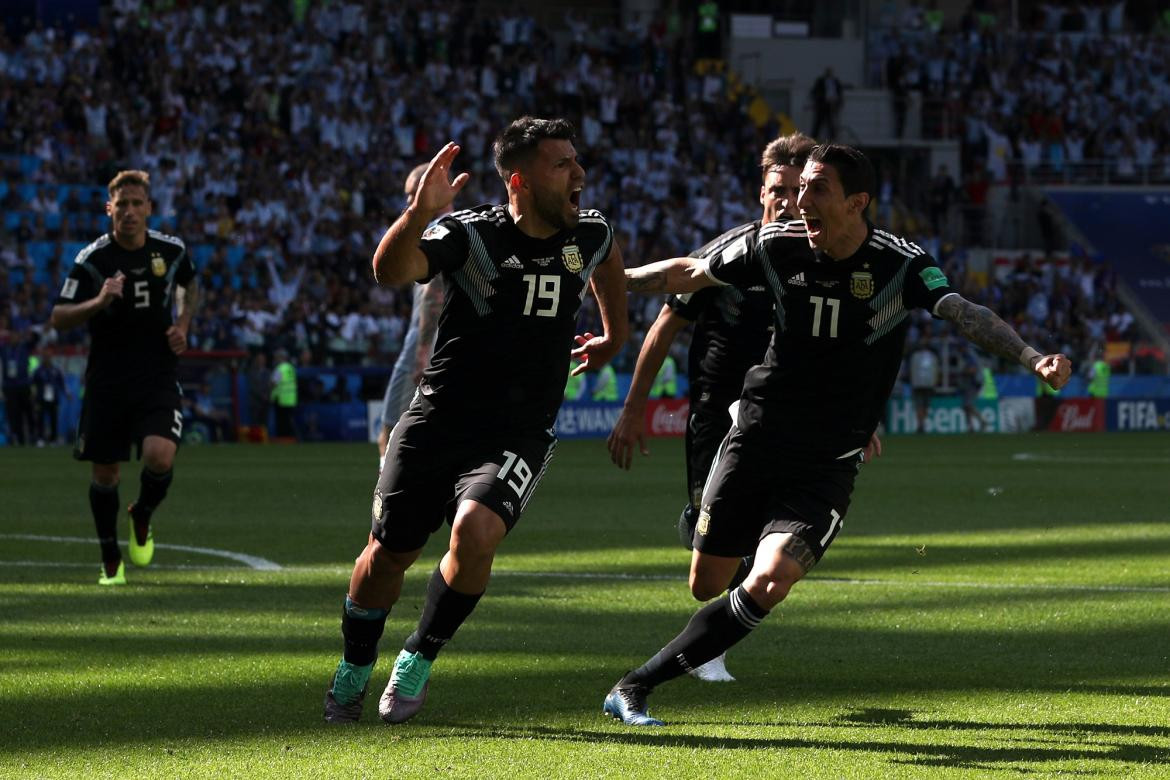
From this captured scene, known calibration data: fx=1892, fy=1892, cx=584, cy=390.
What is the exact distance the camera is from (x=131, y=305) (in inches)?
438

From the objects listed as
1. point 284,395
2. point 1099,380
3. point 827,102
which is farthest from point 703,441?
point 827,102

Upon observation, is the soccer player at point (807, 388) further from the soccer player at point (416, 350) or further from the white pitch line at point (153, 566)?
the white pitch line at point (153, 566)

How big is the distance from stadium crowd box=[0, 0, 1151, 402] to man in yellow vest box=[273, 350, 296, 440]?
22.1 inches

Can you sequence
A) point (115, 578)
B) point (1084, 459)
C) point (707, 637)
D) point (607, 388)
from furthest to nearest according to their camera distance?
point (607, 388) < point (1084, 459) < point (115, 578) < point (707, 637)

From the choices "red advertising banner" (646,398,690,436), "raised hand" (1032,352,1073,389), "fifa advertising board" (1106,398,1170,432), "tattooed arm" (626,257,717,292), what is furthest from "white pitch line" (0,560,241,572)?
"fifa advertising board" (1106,398,1170,432)

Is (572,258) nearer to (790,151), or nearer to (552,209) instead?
(552,209)

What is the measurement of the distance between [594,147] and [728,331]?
3449 centimetres

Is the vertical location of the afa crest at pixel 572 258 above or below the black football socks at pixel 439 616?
above

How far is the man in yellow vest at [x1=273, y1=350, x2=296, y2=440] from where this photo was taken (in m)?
31.4

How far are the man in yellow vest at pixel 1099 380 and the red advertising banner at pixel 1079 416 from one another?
38cm

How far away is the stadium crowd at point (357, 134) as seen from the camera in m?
33.7

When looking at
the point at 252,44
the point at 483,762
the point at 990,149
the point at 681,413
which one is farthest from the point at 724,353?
the point at 990,149

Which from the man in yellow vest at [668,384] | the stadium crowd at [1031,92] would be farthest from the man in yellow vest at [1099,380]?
the man in yellow vest at [668,384]

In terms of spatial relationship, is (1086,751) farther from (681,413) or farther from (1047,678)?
(681,413)
